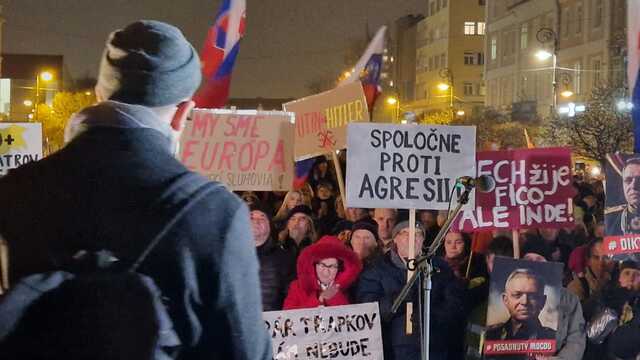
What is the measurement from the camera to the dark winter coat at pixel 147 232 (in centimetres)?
195

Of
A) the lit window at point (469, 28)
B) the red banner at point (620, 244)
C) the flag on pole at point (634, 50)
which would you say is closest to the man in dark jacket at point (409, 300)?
the red banner at point (620, 244)

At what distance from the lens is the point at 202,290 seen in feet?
6.45

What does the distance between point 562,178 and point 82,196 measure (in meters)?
6.95

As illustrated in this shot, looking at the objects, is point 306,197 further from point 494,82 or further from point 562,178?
point 494,82

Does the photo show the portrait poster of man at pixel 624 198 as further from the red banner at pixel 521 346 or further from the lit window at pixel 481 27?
the lit window at pixel 481 27

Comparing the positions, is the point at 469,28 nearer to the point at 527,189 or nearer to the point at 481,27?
the point at 481,27

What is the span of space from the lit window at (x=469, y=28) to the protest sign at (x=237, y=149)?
89.5 m

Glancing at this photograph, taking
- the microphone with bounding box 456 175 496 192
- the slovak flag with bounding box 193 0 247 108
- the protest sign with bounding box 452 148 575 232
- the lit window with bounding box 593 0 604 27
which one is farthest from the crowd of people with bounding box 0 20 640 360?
the lit window with bounding box 593 0 604 27

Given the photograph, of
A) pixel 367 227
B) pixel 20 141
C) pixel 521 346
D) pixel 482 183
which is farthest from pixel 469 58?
pixel 482 183

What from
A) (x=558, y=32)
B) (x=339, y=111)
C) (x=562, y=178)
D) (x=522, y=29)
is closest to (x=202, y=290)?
(x=562, y=178)

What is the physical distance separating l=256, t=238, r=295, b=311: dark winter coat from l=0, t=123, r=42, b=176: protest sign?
2.82 meters

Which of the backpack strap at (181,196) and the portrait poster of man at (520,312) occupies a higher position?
the backpack strap at (181,196)

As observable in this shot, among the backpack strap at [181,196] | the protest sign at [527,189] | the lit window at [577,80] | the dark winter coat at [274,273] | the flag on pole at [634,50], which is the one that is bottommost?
the dark winter coat at [274,273]

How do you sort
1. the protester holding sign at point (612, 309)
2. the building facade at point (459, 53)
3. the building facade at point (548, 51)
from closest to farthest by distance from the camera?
the protester holding sign at point (612, 309) < the building facade at point (548, 51) < the building facade at point (459, 53)
